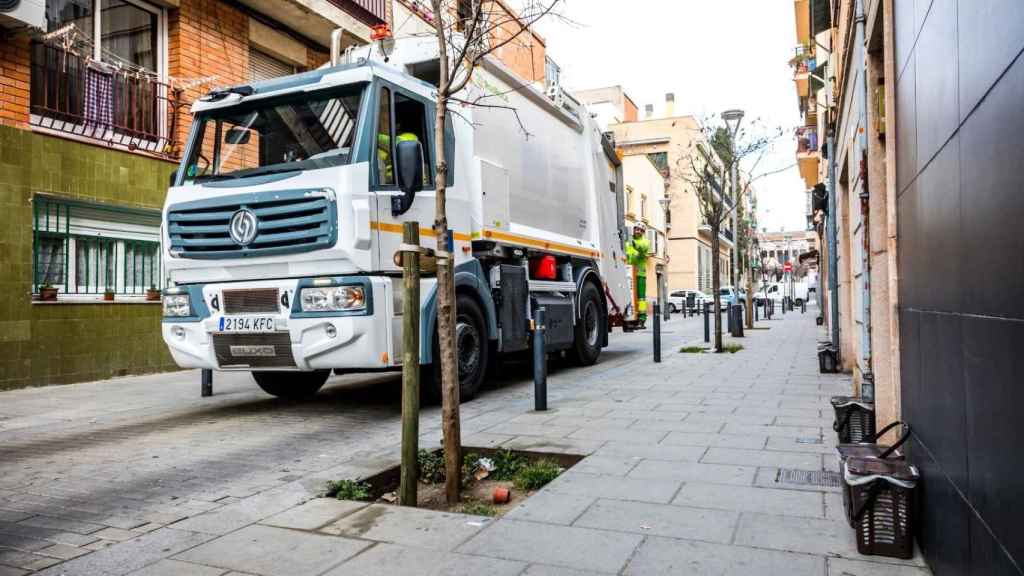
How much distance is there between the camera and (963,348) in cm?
241

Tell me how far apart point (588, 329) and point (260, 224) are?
6.32 m

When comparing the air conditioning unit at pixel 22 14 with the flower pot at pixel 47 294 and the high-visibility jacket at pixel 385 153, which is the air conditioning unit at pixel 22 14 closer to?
the flower pot at pixel 47 294

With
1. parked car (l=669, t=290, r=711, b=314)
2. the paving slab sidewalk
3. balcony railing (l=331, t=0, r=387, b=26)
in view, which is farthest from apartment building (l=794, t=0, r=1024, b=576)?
parked car (l=669, t=290, r=711, b=314)

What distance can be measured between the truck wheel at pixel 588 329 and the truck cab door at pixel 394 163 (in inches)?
172

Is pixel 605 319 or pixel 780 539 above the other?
pixel 605 319

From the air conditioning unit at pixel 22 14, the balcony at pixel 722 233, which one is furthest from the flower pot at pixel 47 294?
the balcony at pixel 722 233

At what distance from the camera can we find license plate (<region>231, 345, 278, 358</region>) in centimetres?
665

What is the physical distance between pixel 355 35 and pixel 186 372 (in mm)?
7197

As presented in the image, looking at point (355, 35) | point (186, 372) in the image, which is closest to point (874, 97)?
point (186, 372)

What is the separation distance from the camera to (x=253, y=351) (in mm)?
6719

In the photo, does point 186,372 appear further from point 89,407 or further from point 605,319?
point 605,319

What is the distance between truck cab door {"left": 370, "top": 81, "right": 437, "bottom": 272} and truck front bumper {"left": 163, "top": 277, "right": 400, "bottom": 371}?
1.36ft

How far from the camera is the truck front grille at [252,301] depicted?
6633 millimetres

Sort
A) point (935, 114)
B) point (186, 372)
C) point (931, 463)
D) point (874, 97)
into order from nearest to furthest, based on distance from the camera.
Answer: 1. point (935, 114)
2. point (931, 463)
3. point (874, 97)
4. point (186, 372)
